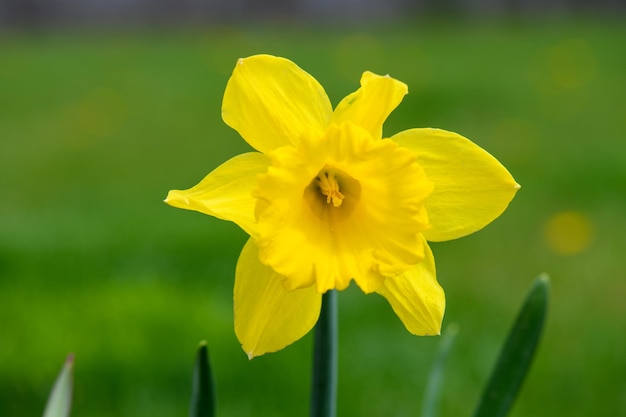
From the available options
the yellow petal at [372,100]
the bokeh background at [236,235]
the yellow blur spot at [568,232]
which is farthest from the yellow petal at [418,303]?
the yellow blur spot at [568,232]

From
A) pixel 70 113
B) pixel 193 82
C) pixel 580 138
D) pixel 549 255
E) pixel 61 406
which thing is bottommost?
pixel 61 406

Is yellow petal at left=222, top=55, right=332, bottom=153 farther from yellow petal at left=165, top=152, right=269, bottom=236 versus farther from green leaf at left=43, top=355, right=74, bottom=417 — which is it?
green leaf at left=43, top=355, right=74, bottom=417

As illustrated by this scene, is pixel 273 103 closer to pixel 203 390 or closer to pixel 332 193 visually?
pixel 332 193

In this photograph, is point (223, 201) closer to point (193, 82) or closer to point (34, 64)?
point (193, 82)

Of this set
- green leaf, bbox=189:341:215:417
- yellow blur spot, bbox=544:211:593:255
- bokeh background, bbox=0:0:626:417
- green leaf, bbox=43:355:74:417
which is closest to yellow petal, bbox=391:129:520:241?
green leaf, bbox=189:341:215:417

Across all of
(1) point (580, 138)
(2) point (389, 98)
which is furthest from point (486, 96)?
(2) point (389, 98)

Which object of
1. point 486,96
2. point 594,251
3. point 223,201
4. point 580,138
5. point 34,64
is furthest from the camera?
point 34,64
